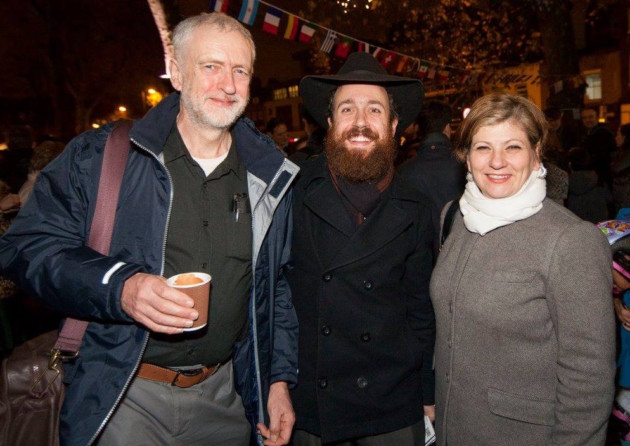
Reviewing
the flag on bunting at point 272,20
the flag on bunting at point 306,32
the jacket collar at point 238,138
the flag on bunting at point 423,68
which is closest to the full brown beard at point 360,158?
the jacket collar at point 238,138

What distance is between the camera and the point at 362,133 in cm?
333

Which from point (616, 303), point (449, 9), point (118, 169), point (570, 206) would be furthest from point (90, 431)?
point (449, 9)

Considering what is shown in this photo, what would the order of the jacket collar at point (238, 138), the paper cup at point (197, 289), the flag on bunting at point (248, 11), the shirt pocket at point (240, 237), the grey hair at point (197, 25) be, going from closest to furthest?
the paper cup at point (197, 289) < the jacket collar at point (238, 138) < the shirt pocket at point (240, 237) < the grey hair at point (197, 25) < the flag on bunting at point (248, 11)

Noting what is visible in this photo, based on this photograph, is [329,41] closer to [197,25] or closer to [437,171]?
[437,171]

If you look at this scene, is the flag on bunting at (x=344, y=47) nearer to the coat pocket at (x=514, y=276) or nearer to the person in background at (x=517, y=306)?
the person in background at (x=517, y=306)

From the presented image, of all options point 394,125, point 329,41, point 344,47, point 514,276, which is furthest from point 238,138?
point 344,47

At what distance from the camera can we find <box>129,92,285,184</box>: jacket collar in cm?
251

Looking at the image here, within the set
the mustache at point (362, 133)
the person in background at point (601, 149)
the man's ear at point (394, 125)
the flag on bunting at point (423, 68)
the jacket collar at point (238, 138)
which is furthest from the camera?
the flag on bunting at point (423, 68)

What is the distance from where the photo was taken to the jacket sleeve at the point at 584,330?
6.97 ft

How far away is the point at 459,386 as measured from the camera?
2.59 m

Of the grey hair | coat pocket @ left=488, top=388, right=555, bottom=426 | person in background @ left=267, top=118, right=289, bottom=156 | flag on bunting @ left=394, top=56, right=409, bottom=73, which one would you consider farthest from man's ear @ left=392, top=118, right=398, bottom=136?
flag on bunting @ left=394, top=56, right=409, bottom=73

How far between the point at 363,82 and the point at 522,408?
231cm

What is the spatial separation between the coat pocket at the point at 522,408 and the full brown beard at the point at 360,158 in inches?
61.5

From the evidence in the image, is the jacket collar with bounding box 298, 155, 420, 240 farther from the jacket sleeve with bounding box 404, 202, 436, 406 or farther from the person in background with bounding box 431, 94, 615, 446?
the person in background with bounding box 431, 94, 615, 446
